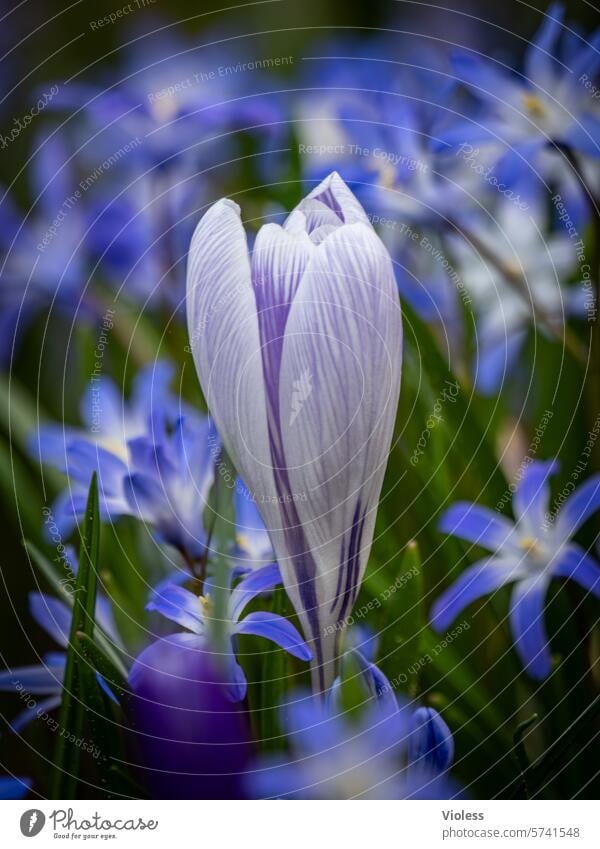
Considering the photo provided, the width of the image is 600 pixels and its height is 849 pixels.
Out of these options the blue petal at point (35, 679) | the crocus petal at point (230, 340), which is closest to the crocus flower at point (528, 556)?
the crocus petal at point (230, 340)

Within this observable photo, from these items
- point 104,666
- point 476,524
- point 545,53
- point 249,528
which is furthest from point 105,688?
point 545,53

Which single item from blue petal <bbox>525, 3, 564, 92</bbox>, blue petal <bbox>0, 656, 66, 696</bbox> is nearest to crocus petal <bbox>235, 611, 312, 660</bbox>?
blue petal <bbox>0, 656, 66, 696</bbox>

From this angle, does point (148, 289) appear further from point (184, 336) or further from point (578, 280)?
point (578, 280)

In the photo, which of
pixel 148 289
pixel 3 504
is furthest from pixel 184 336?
pixel 3 504

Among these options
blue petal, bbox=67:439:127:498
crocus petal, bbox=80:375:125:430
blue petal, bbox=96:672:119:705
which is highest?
crocus petal, bbox=80:375:125:430

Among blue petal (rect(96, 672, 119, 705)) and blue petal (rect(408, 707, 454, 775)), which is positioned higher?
blue petal (rect(96, 672, 119, 705))

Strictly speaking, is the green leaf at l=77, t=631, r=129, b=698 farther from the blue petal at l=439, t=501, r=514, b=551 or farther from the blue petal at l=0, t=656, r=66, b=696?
the blue petal at l=439, t=501, r=514, b=551

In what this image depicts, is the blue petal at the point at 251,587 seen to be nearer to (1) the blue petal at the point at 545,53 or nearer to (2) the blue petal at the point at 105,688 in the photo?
(2) the blue petal at the point at 105,688
